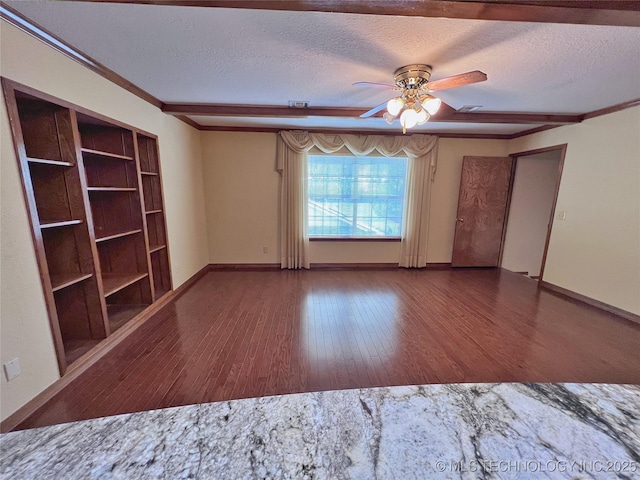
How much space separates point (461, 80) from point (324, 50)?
1.00m

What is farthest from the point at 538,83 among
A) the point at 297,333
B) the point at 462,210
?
the point at 297,333

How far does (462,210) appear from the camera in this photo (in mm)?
4570

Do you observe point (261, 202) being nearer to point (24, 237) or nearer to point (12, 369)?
point (24, 237)

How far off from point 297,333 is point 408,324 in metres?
1.16

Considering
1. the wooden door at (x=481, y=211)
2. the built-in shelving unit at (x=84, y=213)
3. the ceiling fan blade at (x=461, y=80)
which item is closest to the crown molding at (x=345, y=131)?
the wooden door at (x=481, y=211)

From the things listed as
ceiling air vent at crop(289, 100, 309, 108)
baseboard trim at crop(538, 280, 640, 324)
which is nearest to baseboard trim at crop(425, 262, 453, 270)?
baseboard trim at crop(538, 280, 640, 324)

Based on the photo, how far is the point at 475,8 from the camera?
4.34 feet

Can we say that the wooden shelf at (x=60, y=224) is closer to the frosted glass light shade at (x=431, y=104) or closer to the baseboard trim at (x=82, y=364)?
the baseboard trim at (x=82, y=364)

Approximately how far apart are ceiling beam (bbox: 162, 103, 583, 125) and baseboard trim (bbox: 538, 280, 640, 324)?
2214 mm

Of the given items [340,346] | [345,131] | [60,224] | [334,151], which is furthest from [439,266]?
[60,224]

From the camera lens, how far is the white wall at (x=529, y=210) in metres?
4.55

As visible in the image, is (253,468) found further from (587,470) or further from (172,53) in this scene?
(172,53)

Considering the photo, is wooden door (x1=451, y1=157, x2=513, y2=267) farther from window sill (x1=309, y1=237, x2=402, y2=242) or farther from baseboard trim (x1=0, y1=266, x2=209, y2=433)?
baseboard trim (x1=0, y1=266, x2=209, y2=433)

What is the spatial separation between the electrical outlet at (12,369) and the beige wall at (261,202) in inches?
118
